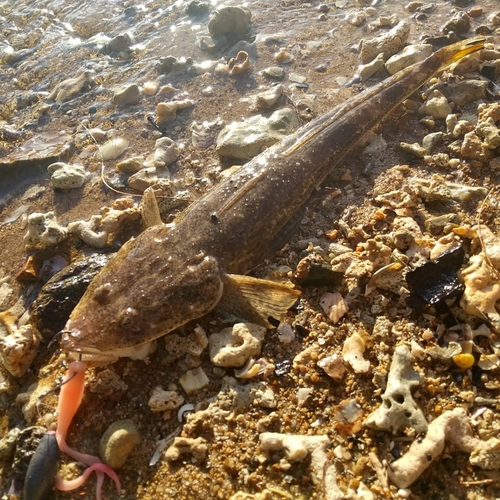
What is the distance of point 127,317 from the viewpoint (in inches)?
126

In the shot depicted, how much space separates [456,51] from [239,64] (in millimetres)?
2950

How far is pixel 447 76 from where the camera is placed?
18.9 feet

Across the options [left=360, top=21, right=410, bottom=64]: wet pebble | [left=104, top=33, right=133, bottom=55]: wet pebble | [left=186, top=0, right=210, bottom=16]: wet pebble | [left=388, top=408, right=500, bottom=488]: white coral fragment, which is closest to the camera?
[left=388, top=408, right=500, bottom=488]: white coral fragment

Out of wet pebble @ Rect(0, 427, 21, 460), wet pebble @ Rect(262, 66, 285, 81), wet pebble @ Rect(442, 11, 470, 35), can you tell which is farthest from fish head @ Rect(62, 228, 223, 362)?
wet pebble @ Rect(442, 11, 470, 35)

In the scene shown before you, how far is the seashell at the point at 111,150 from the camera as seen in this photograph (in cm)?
565

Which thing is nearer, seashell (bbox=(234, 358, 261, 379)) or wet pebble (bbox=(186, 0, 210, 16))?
seashell (bbox=(234, 358, 261, 379))

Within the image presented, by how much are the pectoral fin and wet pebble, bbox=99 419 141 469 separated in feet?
3.79

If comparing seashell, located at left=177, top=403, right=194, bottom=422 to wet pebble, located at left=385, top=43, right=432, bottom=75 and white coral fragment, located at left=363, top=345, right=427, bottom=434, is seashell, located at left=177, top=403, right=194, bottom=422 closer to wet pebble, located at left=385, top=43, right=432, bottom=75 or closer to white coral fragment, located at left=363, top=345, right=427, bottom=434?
white coral fragment, located at left=363, top=345, right=427, bottom=434

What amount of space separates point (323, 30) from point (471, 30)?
2210mm

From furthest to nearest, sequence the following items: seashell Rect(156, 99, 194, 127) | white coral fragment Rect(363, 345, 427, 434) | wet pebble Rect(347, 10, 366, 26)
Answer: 1. wet pebble Rect(347, 10, 366, 26)
2. seashell Rect(156, 99, 194, 127)
3. white coral fragment Rect(363, 345, 427, 434)

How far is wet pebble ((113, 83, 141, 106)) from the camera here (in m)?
6.45

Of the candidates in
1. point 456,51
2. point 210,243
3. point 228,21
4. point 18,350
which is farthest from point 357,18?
point 18,350

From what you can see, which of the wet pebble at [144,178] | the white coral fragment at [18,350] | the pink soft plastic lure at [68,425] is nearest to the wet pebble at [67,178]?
the wet pebble at [144,178]

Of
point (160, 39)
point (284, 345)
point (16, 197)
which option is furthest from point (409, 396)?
point (160, 39)
